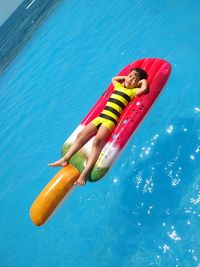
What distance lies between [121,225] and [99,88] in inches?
115

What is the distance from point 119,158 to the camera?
15.1 feet

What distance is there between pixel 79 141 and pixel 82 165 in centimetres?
29

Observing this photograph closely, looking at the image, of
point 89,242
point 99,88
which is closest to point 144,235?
point 89,242

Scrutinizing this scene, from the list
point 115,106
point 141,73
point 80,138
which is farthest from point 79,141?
point 141,73

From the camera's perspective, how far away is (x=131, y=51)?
21.3 feet

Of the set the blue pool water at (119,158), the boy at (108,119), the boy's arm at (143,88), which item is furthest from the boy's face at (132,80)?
the blue pool water at (119,158)

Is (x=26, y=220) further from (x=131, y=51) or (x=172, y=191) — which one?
(x=131, y=51)

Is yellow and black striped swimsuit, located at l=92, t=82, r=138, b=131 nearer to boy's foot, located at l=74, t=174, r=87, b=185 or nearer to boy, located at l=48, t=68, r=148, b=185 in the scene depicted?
boy, located at l=48, t=68, r=148, b=185

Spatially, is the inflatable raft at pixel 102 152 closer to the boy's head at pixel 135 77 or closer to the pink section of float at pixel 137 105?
the pink section of float at pixel 137 105

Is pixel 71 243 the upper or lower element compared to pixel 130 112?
lower

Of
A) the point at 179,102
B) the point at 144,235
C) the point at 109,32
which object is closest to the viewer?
the point at 144,235

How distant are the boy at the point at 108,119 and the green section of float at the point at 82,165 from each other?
47 millimetres

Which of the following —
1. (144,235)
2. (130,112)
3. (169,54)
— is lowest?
(144,235)

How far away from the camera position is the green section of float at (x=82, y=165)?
3.42 meters
